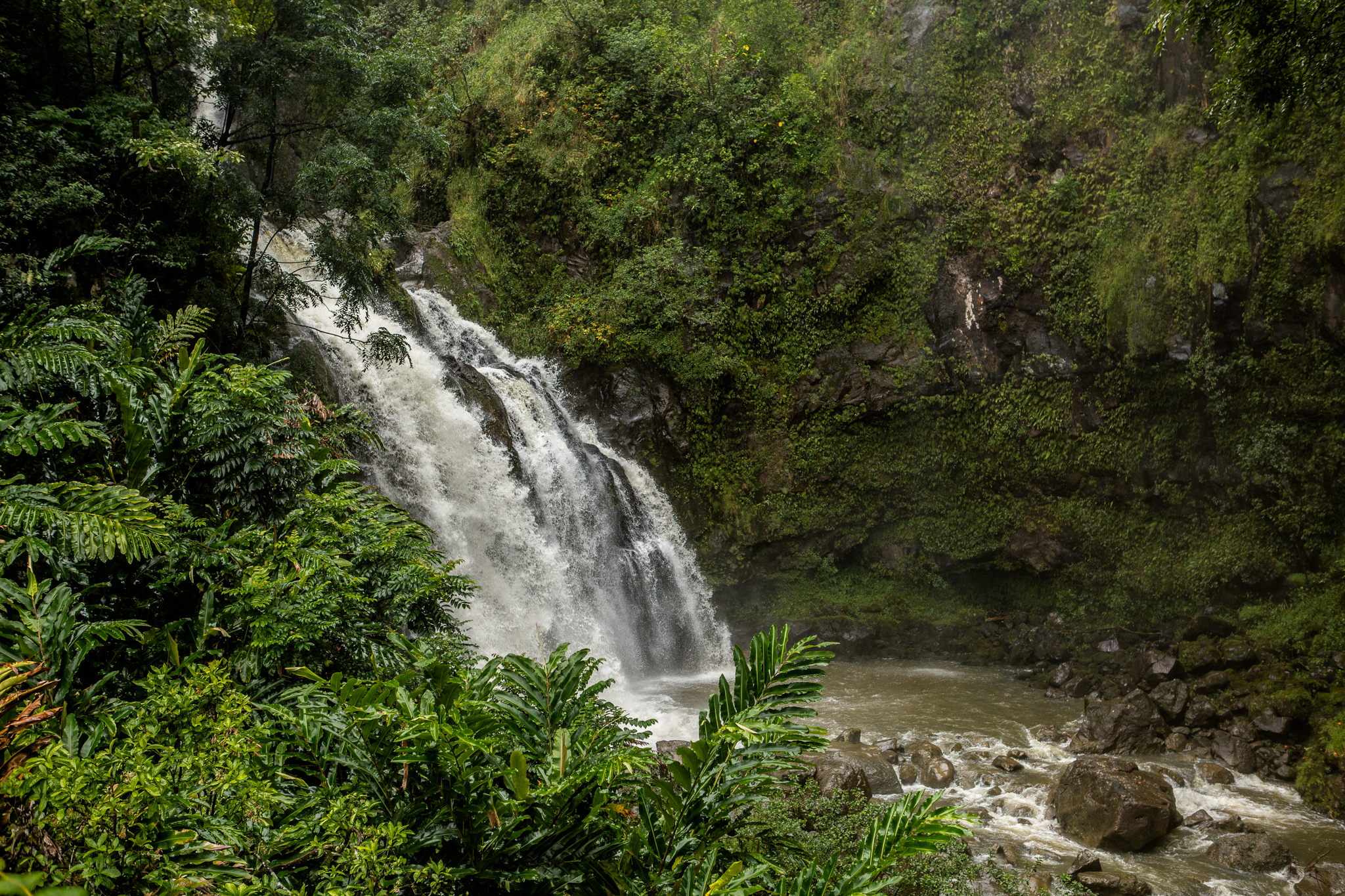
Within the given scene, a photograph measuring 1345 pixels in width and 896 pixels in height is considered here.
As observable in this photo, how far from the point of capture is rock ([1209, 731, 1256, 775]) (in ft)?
24.2

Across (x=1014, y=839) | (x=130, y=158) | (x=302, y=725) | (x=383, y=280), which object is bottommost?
(x=1014, y=839)

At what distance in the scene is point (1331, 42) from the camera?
553cm

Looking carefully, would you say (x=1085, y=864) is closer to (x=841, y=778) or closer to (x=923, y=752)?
(x=841, y=778)

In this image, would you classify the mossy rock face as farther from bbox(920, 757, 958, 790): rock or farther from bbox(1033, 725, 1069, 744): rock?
bbox(1033, 725, 1069, 744): rock

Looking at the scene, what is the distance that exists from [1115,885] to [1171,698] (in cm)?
416

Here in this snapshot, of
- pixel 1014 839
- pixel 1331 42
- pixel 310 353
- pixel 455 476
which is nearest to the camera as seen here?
pixel 1331 42

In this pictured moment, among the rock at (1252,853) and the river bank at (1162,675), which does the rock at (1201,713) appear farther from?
the rock at (1252,853)

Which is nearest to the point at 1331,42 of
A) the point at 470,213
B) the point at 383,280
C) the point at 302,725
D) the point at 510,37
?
the point at 302,725

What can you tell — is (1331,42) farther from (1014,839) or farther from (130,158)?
(130,158)

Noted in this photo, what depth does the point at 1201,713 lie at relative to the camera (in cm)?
812

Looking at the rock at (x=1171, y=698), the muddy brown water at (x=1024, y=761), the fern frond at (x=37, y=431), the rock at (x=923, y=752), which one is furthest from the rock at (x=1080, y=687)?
the fern frond at (x=37, y=431)

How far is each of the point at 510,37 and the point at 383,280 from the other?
6.50 m

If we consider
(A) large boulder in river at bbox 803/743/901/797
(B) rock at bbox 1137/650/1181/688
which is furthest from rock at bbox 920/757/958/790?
(B) rock at bbox 1137/650/1181/688

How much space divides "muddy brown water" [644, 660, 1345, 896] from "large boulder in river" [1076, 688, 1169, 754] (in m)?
0.21
